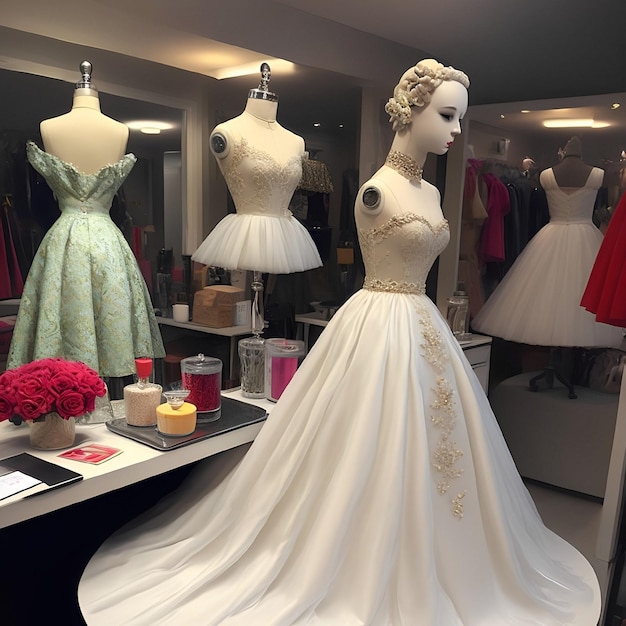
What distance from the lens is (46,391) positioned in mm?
1713

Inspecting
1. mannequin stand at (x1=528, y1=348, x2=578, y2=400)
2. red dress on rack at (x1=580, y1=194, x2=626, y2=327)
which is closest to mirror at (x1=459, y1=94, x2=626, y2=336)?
mannequin stand at (x1=528, y1=348, x2=578, y2=400)

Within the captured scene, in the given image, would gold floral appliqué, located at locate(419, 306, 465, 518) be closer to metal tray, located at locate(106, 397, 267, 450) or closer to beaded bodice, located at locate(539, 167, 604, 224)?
metal tray, located at locate(106, 397, 267, 450)

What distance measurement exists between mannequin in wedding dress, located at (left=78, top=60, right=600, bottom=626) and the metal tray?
0.15 m

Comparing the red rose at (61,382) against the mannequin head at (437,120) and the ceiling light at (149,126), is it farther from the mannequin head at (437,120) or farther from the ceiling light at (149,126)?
the mannequin head at (437,120)

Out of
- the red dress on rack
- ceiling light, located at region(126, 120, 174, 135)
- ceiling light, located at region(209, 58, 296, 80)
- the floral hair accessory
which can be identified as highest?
ceiling light, located at region(209, 58, 296, 80)

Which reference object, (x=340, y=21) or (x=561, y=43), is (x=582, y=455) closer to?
(x=561, y=43)

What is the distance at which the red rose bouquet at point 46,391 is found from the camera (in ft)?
5.60

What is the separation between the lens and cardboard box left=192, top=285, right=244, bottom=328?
2.72 m

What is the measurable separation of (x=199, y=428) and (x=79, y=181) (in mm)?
918

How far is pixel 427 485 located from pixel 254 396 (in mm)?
976

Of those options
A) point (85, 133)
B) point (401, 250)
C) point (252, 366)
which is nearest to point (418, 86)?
point (401, 250)

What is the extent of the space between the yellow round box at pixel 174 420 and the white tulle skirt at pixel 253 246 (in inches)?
24.2

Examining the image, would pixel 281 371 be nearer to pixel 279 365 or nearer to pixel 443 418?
pixel 279 365

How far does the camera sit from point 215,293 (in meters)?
2.73
